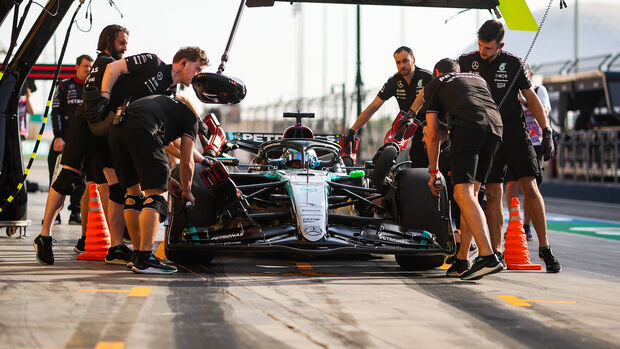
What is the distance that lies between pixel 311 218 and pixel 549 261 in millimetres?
2124

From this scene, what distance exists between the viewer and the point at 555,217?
1591 cm

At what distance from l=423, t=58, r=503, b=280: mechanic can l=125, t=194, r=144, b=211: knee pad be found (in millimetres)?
2320

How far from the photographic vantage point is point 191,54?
7.52m

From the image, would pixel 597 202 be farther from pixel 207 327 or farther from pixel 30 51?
pixel 207 327

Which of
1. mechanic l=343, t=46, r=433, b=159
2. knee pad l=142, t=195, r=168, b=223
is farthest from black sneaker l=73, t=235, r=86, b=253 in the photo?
mechanic l=343, t=46, r=433, b=159

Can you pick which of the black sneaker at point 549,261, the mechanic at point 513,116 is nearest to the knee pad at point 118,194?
the mechanic at point 513,116

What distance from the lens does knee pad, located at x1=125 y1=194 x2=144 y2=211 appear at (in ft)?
24.2

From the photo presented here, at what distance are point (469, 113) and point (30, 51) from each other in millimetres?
4609

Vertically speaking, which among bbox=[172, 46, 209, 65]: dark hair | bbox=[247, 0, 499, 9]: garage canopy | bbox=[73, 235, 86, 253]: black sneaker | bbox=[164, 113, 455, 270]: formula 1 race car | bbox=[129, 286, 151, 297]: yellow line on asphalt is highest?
bbox=[247, 0, 499, 9]: garage canopy

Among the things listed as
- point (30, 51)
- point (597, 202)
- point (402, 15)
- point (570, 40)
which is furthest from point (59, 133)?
point (570, 40)

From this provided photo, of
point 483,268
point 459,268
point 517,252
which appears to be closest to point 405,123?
point 517,252

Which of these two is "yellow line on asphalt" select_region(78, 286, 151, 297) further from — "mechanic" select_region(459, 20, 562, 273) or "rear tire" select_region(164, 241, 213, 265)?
"mechanic" select_region(459, 20, 562, 273)

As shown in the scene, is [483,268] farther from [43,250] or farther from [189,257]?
[43,250]

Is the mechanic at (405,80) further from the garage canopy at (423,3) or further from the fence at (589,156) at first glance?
the fence at (589,156)
